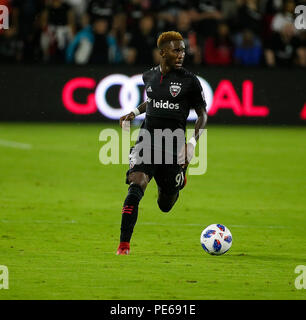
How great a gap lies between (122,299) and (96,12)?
16613 millimetres

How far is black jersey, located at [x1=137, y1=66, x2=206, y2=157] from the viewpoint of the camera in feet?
30.8

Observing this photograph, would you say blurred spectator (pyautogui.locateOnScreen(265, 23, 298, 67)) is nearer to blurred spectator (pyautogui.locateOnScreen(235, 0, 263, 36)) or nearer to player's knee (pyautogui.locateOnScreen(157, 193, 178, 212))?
blurred spectator (pyautogui.locateOnScreen(235, 0, 263, 36))

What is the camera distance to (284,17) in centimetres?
2373

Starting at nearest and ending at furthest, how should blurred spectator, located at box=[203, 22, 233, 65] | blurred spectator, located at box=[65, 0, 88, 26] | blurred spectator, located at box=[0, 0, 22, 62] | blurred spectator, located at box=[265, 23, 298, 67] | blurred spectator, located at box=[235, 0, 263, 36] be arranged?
1. blurred spectator, located at box=[0, 0, 22, 62]
2. blurred spectator, located at box=[203, 22, 233, 65]
3. blurred spectator, located at box=[265, 23, 298, 67]
4. blurred spectator, located at box=[235, 0, 263, 36]
5. blurred spectator, located at box=[65, 0, 88, 26]

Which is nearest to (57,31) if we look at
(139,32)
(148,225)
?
(139,32)

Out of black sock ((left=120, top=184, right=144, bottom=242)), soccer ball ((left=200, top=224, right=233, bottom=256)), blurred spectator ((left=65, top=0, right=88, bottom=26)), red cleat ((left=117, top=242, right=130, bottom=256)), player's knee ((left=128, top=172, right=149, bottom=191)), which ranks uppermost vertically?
blurred spectator ((left=65, top=0, right=88, bottom=26))

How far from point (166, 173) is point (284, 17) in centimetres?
1513

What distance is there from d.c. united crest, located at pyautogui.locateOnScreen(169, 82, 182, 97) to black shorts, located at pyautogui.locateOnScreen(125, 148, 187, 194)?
0.75 m

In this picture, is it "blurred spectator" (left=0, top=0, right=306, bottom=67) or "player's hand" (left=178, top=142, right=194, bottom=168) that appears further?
"blurred spectator" (left=0, top=0, right=306, bottom=67)

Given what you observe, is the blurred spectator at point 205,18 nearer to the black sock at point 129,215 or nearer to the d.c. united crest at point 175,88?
the d.c. united crest at point 175,88

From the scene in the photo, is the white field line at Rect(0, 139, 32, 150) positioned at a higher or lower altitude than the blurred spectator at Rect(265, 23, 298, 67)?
lower

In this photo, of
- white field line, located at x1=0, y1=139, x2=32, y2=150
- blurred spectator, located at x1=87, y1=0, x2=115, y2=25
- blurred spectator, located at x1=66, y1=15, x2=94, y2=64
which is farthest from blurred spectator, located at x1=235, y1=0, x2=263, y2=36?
white field line, located at x1=0, y1=139, x2=32, y2=150

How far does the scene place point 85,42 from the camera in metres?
23.0

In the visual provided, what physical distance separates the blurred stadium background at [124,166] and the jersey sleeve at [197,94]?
1.56 m
